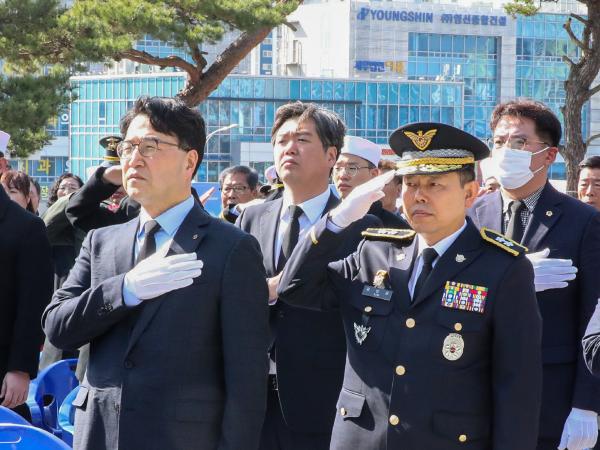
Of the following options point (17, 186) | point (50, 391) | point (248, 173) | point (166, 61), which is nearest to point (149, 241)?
point (50, 391)

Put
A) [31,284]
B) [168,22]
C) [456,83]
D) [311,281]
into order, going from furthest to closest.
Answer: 1. [456,83]
2. [168,22]
3. [31,284]
4. [311,281]

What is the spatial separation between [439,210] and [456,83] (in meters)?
83.0

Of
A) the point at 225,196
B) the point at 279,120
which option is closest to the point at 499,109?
the point at 279,120

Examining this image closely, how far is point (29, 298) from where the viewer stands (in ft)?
14.9

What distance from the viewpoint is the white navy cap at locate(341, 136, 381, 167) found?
596cm

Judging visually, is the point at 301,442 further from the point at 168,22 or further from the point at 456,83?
the point at 456,83

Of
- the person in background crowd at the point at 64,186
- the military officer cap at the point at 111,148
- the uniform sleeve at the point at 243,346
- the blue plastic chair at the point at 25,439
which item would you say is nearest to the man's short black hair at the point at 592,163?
the military officer cap at the point at 111,148

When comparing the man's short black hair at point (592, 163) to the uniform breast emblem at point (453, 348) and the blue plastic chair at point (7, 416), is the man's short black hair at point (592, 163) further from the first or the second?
the blue plastic chair at point (7, 416)

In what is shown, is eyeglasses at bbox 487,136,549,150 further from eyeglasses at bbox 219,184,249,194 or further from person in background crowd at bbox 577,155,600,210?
eyeglasses at bbox 219,184,249,194

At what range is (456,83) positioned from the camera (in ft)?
278

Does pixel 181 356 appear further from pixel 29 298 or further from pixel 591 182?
pixel 591 182

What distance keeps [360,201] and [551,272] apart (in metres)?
1.06

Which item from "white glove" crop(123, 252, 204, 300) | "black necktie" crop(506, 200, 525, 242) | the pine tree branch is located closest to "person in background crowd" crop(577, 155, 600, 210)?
"black necktie" crop(506, 200, 525, 242)

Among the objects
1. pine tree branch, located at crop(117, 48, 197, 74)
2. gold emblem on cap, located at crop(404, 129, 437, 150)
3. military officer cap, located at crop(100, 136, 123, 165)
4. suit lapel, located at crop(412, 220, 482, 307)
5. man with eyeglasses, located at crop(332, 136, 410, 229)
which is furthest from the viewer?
pine tree branch, located at crop(117, 48, 197, 74)
